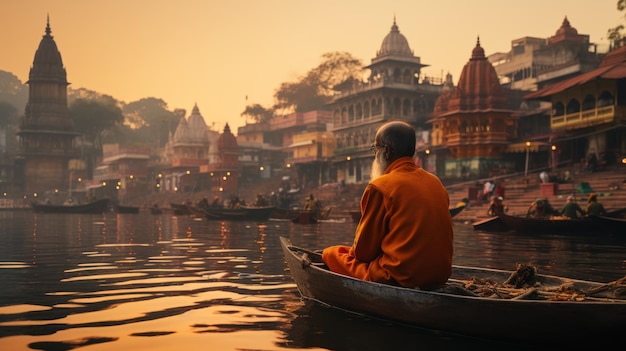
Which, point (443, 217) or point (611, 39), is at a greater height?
point (611, 39)

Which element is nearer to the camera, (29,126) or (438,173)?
(438,173)

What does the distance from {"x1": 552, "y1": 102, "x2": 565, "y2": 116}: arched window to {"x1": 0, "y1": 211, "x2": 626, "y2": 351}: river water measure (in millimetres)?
23995

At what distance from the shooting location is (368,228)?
5.24 m

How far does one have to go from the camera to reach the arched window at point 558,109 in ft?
115

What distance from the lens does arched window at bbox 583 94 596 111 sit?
32.8 metres

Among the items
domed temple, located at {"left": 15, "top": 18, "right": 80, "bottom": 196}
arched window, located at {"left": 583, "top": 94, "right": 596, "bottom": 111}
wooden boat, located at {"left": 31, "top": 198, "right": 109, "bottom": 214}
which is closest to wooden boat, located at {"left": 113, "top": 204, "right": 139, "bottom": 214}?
wooden boat, located at {"left": 31, "top": 198, "right": 109, "bottom": 214}

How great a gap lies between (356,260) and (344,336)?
86 centimetres

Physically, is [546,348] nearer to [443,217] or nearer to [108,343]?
[443,217]

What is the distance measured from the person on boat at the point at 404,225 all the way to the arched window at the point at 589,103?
30888 millimetres

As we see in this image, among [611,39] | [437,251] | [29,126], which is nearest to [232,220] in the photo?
[611,39]

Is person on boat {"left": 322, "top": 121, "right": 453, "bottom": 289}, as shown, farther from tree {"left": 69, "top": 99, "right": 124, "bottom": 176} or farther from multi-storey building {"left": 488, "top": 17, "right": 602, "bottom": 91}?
tree {"left": 69, "top": 99, "right": 124, "bottom": 176}

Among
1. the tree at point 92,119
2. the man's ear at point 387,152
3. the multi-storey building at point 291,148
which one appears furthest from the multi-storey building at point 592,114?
the tree at point 92,119

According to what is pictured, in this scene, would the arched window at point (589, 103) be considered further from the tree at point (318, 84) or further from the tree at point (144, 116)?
the tree at point (144, 116)

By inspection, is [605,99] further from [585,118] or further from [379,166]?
[379,166]
